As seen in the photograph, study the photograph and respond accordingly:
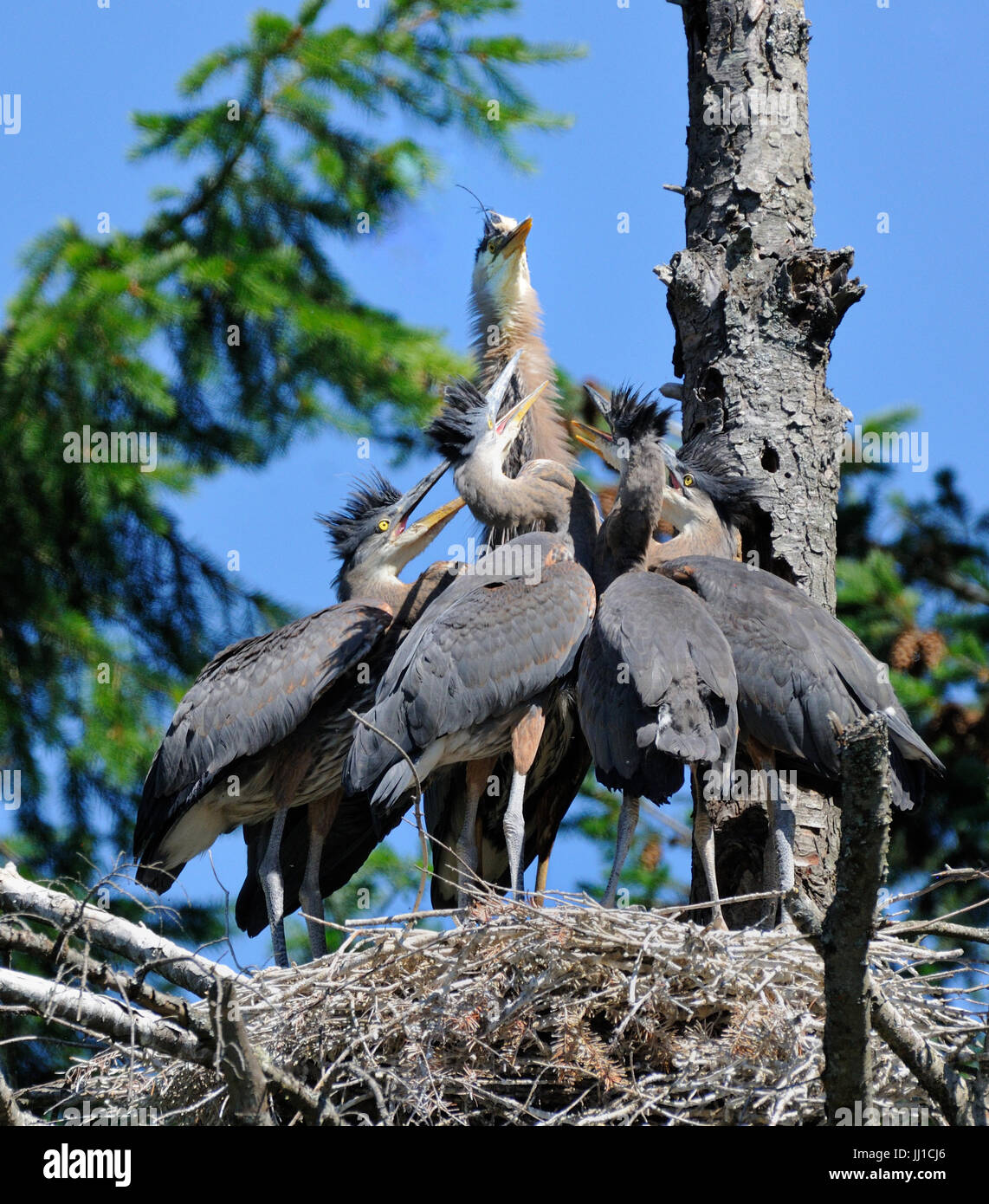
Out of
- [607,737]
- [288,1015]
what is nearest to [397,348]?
[607,737]

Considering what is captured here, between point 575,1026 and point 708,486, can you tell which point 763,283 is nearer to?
point 708,486

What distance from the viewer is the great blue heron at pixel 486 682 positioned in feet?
17.0

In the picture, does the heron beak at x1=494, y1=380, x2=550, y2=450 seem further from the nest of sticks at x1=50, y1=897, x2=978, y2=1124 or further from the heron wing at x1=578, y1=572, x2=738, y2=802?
the nest of sticks at x1=50, y1=897, x2=978, y2=1124

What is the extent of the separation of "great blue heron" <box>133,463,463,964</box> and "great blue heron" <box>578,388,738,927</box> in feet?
3.51

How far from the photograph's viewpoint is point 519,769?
5438mm

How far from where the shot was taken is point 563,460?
6.81 m

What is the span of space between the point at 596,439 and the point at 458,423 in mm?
716

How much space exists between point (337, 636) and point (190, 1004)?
8.76 feet

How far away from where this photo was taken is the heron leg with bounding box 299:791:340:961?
6.00m

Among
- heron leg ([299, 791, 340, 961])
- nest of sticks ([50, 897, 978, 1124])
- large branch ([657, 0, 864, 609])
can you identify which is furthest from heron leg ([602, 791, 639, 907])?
heron leg ([299, 791, 340, 961])

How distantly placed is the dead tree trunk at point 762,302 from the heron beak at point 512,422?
2.31 ft

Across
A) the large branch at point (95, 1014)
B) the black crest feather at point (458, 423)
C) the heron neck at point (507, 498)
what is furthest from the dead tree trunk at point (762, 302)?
the large branch at point (95, 1014)

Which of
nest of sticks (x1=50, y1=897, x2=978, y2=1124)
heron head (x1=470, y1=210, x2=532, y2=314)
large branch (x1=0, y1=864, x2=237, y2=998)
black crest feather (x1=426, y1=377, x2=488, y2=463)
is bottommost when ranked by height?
nest of sticks (x1=50, y1=897, x2=978, y2=1124)
